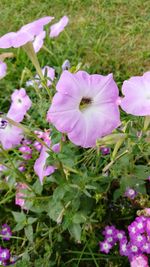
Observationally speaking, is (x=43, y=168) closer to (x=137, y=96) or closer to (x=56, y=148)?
(x=56, y=148)

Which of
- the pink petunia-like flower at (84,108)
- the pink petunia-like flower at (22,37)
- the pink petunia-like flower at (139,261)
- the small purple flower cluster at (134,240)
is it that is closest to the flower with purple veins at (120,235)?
the small purple flower cluster at (134,240)

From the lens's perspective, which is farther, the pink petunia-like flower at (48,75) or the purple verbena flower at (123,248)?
the purple verbena flower at (123,248)

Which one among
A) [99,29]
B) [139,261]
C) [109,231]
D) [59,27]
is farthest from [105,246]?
[99,29]

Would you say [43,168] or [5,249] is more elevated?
[43,168]


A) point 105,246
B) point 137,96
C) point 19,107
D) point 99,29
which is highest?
point 137,96

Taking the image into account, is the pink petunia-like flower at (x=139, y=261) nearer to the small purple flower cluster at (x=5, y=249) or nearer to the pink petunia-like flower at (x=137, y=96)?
the small purple flower cluster at (x=5, y=249)

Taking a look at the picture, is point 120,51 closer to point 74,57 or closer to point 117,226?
point 74,57

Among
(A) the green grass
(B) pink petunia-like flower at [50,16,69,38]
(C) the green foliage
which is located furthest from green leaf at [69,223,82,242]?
(A) the green grass

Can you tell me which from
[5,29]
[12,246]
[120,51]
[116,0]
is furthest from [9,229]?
[116,0]
